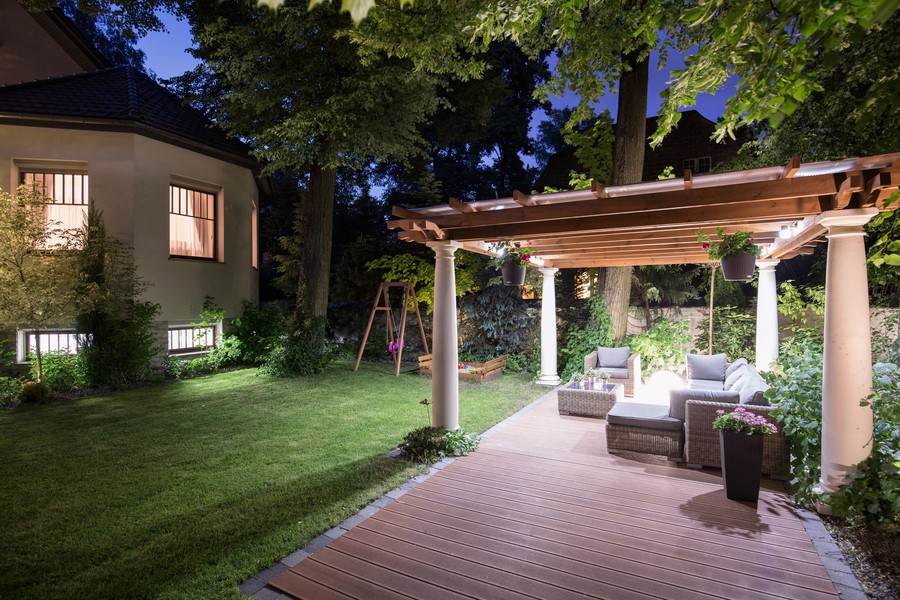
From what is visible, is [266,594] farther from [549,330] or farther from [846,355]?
[549,330]

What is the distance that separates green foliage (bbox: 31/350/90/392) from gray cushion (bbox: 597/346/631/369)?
10.4 metres

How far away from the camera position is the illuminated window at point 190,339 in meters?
11.5

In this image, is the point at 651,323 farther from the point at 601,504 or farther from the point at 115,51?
the point at 115,51

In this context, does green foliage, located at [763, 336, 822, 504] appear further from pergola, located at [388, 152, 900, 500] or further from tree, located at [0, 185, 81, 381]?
tree, located at [0, 185, 81, 381]

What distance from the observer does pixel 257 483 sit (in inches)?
199

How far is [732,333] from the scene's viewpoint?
35.3 feet

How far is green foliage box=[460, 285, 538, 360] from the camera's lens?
12.9 m

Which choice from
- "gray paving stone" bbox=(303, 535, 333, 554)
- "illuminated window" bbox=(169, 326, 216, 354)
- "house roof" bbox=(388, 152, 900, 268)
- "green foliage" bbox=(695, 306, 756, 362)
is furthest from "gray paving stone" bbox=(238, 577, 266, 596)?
"green foliage" bbox=(695, 306, 756, 362)

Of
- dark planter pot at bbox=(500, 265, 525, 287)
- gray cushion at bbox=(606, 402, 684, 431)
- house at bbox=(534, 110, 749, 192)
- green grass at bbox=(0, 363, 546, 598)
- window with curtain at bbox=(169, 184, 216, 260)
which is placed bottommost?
green grass at bbox=(0, 363, 546, 598)

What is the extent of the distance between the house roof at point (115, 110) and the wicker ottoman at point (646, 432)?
10770 mm

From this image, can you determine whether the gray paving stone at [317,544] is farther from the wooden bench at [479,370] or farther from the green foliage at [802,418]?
the wooden bench at [479,370]

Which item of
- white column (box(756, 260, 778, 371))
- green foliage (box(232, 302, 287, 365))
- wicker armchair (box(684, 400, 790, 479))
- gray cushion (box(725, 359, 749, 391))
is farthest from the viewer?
green foliage (box(232, 302, 287, 365))

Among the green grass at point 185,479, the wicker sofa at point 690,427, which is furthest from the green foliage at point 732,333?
the wicker sofa at point 690,427

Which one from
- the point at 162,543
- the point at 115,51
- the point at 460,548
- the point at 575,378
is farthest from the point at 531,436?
the point at 115,51
